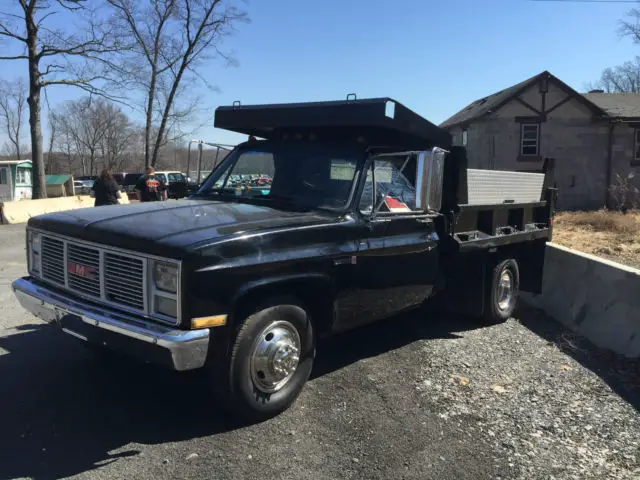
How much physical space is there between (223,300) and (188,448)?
98 cm

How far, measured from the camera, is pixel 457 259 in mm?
5574

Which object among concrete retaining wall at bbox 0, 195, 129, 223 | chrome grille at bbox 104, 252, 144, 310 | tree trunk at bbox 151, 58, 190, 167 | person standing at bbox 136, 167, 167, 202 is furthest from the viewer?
tree trunk at bbox 151, 58, 190, 167

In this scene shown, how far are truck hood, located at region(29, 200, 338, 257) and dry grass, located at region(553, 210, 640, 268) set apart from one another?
7603 mm

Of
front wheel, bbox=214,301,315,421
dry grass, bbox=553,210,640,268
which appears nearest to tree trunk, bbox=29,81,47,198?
dry grass, bbox=553,210,640,268

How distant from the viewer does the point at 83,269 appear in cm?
379

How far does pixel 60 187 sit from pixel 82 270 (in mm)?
39724

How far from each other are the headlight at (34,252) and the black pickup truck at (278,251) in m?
0.02

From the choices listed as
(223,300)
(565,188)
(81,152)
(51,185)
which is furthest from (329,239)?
(81,152)

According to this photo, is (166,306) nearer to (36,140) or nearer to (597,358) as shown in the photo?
(597,358)

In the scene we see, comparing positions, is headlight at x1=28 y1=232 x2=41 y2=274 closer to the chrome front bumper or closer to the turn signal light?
the chrome front bumper

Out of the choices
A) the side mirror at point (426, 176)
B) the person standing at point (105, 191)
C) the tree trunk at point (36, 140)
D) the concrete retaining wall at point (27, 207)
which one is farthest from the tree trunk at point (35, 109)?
Result: the side mirror at point (426, 176)

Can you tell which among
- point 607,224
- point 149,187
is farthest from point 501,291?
point 607,224

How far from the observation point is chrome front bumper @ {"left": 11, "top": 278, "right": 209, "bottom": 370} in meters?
3.20

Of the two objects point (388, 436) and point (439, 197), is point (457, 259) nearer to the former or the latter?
point (439, 197)
